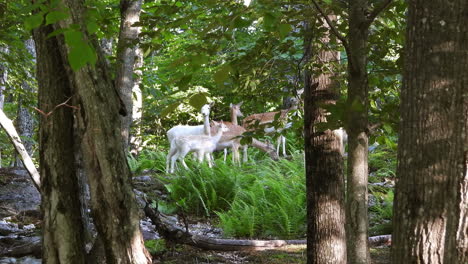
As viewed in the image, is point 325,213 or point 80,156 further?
point 325,213

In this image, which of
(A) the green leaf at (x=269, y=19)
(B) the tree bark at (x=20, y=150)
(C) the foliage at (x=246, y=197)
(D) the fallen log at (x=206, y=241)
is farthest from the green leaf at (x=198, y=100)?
(C) the foliage at (x=246, y=197)

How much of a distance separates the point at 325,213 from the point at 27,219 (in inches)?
155

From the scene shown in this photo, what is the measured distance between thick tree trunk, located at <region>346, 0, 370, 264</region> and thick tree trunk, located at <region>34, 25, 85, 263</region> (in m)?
1.74

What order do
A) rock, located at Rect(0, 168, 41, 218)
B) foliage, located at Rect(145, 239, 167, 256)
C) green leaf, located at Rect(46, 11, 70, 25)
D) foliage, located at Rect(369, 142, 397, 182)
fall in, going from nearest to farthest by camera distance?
green leaf, located at Rect(46, 11, 70, 25), foliage, located at Rect(145, 239, 167, 256), rock, located at Rect(0, 168, 41, 218), foliage, located at Rect(369, 142, 397, 182)

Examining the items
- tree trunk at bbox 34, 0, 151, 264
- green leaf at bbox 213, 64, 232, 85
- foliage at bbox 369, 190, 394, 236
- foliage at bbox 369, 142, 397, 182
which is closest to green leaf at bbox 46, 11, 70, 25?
green leaf at bbox 213, 64, 232, 85

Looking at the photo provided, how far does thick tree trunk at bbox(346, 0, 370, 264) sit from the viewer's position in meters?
3.29

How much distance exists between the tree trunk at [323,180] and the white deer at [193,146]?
24.6ft

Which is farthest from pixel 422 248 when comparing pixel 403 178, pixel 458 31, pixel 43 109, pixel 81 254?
pixel 43 109

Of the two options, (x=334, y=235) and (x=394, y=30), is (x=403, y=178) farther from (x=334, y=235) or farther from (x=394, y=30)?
(x=334, y=235)

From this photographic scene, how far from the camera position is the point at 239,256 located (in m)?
5.90

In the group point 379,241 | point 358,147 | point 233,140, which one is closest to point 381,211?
point 379,241

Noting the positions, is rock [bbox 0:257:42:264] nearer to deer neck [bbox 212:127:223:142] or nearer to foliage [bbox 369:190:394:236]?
foliage [bbox 369:190:394:236]

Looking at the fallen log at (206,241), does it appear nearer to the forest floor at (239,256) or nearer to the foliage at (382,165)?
the forest floor at (239,256)

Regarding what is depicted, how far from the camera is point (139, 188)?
9453 mm
